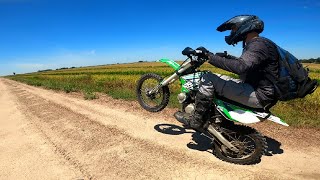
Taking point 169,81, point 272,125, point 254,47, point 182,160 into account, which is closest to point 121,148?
point 182,160

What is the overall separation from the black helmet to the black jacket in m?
0.24

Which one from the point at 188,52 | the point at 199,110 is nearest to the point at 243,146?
the point at 199,110

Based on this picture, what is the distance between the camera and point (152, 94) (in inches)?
290

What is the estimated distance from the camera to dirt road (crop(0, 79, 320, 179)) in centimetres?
502

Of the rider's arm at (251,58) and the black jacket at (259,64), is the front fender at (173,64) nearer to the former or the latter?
the black jacket at (259,64)

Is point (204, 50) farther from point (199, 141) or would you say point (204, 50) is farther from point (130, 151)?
point (130, 151)

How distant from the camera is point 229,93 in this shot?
542 centimetres

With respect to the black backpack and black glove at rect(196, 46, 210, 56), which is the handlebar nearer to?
black glove at rect(196, 46, 210, 56)

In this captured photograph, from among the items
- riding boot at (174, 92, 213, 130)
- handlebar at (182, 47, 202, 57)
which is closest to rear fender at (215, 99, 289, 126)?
riding boot at (174, 92, 213, 130)

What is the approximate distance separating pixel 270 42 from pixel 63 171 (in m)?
4.08

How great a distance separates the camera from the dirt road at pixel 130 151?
5020 millimetres

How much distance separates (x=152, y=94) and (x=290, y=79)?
3344mm

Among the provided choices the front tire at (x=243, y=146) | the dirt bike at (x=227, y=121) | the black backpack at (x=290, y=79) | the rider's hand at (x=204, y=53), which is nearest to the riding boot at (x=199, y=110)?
the dirt bike at (x=227, y=121)

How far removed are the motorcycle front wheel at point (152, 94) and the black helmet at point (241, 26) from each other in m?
2.19
